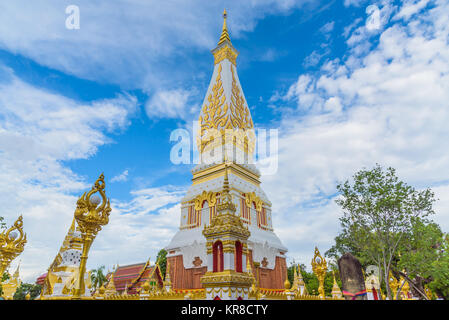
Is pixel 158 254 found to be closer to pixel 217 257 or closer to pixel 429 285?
pixel 429 285

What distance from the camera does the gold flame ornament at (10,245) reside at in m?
12.9

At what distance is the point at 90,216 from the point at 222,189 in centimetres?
1231

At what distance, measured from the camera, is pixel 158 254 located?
39562mm

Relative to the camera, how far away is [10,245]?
13.0m

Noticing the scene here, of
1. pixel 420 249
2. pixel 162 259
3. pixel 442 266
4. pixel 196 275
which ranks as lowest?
pixel 196 275

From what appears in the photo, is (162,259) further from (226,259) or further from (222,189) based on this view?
(226,259)

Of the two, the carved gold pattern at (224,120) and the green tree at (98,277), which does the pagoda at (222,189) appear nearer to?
the carved gold pattern at (224,120)

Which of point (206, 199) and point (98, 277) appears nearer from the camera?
point (206, 199)

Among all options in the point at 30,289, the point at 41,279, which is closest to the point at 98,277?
the point at 30,289

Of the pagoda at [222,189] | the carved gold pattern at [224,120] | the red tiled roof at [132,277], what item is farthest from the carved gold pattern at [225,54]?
the red tiled roof at [132,277]
